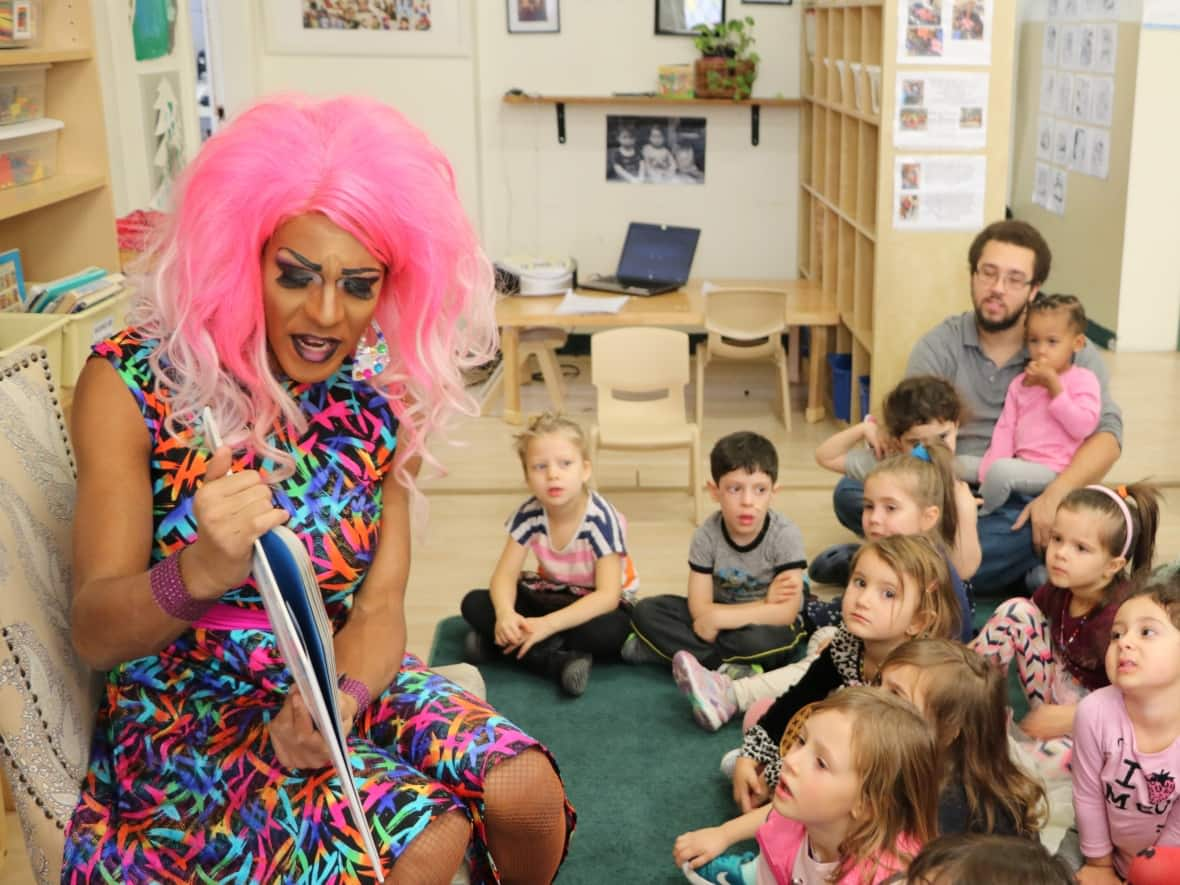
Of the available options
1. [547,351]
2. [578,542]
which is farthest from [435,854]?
[547,351]

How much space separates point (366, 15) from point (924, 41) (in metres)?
2.48

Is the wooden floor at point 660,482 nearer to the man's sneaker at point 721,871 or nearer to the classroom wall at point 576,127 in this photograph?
the classroom wall at point 576,127

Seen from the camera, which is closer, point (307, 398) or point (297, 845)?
point (297, 845)

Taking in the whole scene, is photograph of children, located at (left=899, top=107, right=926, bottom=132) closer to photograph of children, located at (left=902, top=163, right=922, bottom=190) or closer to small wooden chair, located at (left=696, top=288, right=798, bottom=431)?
photograph of children, located at (left=902, top=163, right=922, bottom=190)

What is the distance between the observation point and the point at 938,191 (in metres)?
4.27

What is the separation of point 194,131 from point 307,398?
3.41 meters

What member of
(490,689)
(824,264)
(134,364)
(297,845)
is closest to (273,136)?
(134,364)

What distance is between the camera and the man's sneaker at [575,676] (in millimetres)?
2900

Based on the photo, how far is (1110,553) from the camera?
2486 millimetres

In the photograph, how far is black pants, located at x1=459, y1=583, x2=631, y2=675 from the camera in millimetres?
2998

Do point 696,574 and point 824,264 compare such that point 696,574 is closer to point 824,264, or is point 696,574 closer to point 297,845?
point 297,845

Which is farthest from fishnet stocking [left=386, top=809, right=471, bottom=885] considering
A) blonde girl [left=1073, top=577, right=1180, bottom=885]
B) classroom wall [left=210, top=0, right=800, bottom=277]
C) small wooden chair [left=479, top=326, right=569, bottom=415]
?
classroom wall [left=210, top=0, right=800, bottom=277]

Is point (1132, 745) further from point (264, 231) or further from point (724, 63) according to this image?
point (724, 63)

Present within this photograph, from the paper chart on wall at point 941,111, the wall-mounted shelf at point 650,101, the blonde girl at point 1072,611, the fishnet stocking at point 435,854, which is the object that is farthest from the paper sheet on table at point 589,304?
the fishnet stocking at point 435,854
